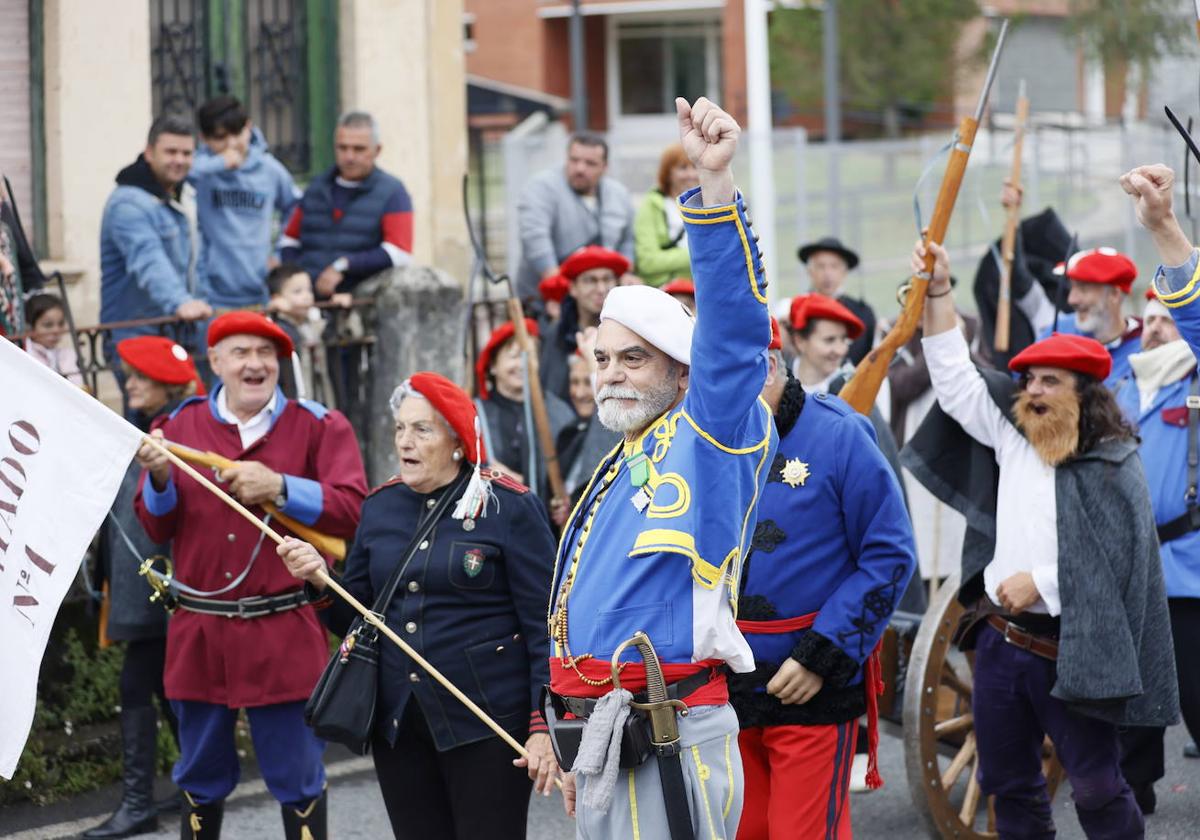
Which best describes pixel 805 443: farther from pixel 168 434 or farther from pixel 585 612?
pixel 168 434

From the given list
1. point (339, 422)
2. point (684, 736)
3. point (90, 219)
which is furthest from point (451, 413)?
point (90, 219)

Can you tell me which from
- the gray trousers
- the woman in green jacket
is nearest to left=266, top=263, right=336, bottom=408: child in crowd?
the woman in green jacket

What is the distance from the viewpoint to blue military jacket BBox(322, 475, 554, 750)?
5.31 metres

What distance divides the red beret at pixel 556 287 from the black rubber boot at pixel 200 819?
12.6 feet

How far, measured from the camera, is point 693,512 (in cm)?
413

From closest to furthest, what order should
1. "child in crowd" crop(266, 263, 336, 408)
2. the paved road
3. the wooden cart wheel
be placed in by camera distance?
1. the wooden cart wheel
2. the paved road
3. "child in crowd" crop(266, 263, 336, 408)

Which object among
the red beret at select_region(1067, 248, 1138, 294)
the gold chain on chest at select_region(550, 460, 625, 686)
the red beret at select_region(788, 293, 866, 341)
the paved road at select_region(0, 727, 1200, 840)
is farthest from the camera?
the red beret at select_region(1067, 248, 1138, 294)

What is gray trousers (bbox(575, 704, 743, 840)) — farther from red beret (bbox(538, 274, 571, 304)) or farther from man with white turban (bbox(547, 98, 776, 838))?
red beret (bbox(538, 274, 571, 304))

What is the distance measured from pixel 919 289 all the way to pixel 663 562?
2.43m

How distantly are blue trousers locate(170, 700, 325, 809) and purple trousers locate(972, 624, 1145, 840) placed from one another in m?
2.20

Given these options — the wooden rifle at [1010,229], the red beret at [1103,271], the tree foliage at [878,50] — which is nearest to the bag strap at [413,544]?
the red beret at [1103,271]

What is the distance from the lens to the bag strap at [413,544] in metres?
5.35

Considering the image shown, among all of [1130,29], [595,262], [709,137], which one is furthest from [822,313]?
[1130,29]

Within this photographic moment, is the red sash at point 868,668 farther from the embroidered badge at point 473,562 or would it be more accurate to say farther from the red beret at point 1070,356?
the red beret at point 1070,356
